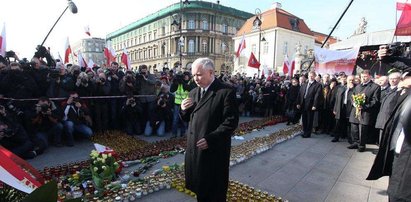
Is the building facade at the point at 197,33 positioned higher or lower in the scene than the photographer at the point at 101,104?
higher

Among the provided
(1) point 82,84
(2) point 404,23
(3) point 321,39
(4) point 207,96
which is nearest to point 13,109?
(1) point 82,84

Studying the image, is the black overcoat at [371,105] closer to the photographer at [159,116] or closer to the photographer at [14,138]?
the photographer at [159,116]

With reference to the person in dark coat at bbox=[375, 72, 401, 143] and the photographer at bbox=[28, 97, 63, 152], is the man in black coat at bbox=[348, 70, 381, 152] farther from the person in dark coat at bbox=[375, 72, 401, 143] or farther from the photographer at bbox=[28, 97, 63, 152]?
the photographer at bbox=[28, 97, 63, 152]

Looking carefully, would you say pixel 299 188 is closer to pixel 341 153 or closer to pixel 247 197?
pixel 247 197

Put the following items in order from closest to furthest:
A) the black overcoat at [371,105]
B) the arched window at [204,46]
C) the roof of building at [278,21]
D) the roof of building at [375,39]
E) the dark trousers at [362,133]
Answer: the black overcoat at [371,105] → the dark trousers at [362,133] → the roof of building at [375,39] → the roof of building at [278,21] → the arched window at [204,46]

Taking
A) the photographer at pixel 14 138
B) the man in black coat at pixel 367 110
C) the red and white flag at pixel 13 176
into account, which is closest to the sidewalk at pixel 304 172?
the photographer at pixel 14 138

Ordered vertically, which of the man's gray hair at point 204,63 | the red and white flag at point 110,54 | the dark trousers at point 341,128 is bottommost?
the dark trousers at point 341,128

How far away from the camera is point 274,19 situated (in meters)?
46.5

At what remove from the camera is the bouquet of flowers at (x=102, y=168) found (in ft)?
13.7

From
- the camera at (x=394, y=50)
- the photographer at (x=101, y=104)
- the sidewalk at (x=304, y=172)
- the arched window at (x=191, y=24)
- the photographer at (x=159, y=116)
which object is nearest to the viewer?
the camera at (x=394, y=50)

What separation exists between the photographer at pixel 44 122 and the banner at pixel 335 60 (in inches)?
323

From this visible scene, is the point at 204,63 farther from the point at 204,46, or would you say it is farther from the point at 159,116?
the point at 204,46

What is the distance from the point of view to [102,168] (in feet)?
14.2

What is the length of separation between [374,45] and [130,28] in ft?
294
